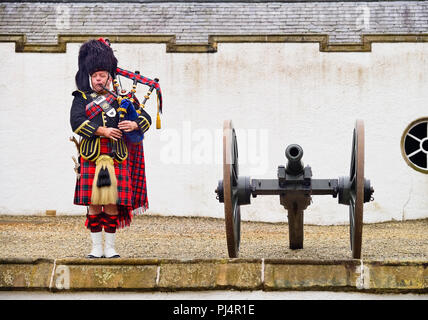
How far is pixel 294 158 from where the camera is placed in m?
6.60

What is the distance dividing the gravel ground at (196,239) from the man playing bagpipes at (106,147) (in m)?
0.72

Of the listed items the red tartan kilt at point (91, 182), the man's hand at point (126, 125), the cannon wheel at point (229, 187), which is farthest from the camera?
the man's hand at point (126, 125)

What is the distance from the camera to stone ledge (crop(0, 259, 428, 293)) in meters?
5.84

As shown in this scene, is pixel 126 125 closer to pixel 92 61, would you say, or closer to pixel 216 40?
pixel 92 61

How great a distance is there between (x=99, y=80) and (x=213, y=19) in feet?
23.5

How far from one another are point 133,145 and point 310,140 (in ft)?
20.4

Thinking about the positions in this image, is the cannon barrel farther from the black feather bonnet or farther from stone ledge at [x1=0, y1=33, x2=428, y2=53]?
stone ledge at [x1=0, y1=33, x2=428, y2=53]

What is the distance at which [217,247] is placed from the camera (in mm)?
8758

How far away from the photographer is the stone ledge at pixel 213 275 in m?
5.84

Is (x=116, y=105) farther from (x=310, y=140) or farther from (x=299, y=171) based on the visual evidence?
(x=310, y=140)

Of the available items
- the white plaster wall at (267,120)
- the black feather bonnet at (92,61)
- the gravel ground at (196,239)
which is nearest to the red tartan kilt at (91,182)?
the black feather bonnet at (92,61)

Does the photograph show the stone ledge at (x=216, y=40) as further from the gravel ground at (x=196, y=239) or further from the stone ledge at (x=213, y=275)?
the stone ledge at (x=213, y=275)
